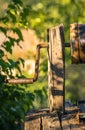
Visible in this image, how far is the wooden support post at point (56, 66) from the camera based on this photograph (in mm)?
4180

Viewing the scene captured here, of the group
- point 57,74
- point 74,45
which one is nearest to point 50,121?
point 57,74

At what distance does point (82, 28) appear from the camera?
417cm

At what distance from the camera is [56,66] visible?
419cm

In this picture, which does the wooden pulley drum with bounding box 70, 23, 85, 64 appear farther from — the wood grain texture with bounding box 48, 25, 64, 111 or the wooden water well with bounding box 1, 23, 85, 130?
the wood grain texture with bounding box 48, 25, 64, 111

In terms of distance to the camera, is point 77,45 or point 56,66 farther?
point 56,66

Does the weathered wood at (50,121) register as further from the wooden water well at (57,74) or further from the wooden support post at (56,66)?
the wooden support post at (56,66)

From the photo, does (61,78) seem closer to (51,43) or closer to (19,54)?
(51,43)

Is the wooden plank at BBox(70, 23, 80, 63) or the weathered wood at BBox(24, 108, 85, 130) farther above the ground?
the wooden plank at BBox(70, 23, 80, 63)

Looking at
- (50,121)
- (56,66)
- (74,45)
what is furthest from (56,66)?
(50,121)

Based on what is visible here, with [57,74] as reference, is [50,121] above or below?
below

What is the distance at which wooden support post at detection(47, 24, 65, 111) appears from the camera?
165 inches

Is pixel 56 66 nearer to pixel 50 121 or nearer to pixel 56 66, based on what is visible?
pixel 56 66

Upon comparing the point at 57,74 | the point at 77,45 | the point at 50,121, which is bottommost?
the point at 50,121

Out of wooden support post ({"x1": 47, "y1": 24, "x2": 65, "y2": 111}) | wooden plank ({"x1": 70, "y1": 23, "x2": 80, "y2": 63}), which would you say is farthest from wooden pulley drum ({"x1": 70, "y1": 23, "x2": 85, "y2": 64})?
wooden support post ({"x1": 47, "y1": 24, "x2": 65, "y2": 111})
